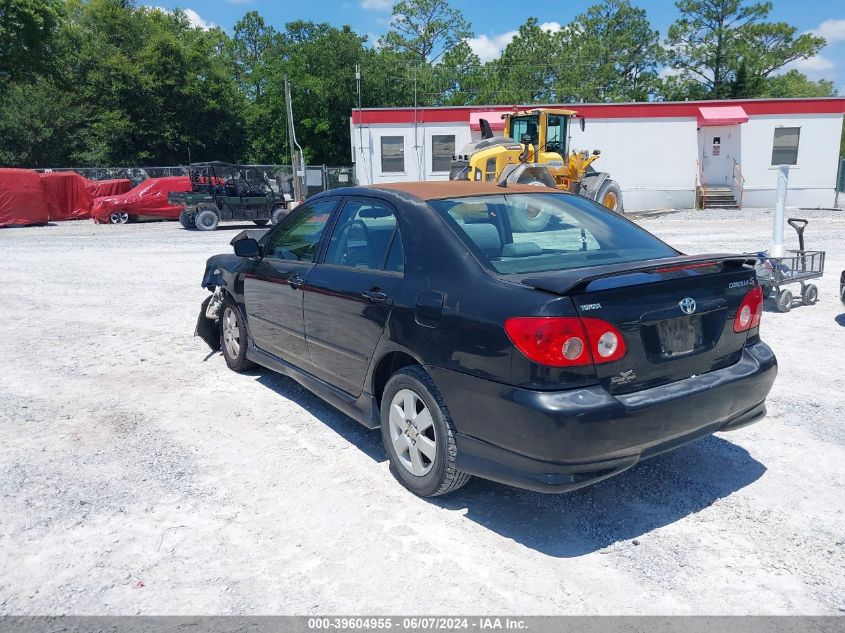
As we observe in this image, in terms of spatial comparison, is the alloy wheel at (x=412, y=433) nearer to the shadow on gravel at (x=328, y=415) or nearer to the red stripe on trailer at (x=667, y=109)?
the shadow on gravel at (x=328, y=415)

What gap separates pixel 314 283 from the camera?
4445 millimetres

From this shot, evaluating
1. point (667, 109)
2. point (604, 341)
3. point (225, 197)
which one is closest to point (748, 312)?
point (604, 341)

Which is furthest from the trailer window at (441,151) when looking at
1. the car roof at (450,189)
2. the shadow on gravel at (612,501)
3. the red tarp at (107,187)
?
the shadow on gravel at (612,501)

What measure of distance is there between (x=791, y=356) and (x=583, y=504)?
12.3 feet

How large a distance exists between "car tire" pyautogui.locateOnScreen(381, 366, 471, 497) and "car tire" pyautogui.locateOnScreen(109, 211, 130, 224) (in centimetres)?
2456

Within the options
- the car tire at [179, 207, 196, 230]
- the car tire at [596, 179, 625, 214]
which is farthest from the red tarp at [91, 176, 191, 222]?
the car tire at [596, 179, 625, 214]

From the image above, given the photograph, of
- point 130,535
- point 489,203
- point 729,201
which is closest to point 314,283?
point 489,203

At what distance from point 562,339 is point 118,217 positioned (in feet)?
84.6

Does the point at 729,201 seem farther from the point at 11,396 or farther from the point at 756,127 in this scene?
the point at 11,396

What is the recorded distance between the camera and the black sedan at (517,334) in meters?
3.00

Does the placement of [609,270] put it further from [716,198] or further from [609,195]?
[716,198]

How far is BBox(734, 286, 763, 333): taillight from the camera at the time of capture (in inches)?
141

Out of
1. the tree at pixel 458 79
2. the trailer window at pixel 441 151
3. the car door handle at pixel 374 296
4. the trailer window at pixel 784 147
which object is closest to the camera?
the car door handle at pixel 374 296

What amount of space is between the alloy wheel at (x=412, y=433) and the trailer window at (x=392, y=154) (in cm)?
2685
